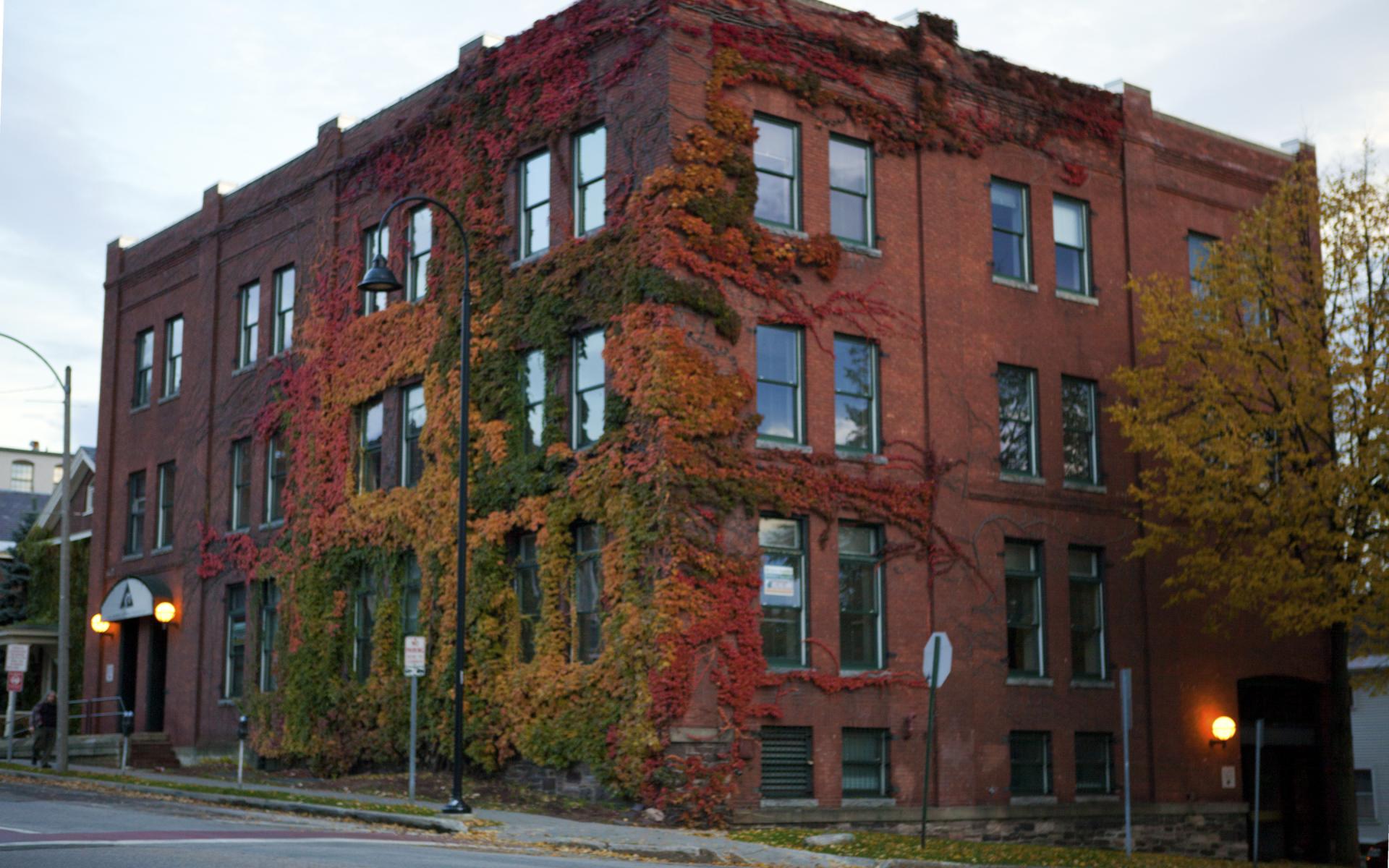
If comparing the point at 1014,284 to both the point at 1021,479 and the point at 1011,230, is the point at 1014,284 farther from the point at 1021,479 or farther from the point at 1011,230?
the point at 1021,479

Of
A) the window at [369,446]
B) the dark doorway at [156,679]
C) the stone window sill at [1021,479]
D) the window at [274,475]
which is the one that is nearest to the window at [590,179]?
the window at [369,446]

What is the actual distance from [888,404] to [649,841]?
10243mm

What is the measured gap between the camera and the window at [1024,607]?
30078mm

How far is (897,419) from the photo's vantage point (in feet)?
94.6

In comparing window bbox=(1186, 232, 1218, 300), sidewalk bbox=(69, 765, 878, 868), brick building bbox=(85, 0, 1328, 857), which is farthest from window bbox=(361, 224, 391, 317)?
window bbox=(1186, 232, 1218, 300)

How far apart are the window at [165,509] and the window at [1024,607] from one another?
2240 cm

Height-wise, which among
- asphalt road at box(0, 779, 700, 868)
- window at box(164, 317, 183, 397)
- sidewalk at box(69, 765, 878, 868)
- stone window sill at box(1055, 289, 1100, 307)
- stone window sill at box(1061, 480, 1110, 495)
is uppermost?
window at box(164, 317, 183, 397)

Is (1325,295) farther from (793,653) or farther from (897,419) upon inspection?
(793,653)

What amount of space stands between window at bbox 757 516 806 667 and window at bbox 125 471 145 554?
Answer: 2210 centimetres

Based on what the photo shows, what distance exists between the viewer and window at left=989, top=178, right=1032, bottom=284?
3134 cm

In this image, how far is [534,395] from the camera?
29.5m

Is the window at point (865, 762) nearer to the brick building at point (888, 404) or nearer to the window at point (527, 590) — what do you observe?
the brick building at point (888, 404)

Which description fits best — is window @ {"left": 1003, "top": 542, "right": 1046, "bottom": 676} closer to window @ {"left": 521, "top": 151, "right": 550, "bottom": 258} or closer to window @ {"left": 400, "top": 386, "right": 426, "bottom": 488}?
window @ {"left": 521, "top": 151, "right": 550, "bottom": 258}

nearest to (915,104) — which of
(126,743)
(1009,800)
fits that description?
(1009,800)
